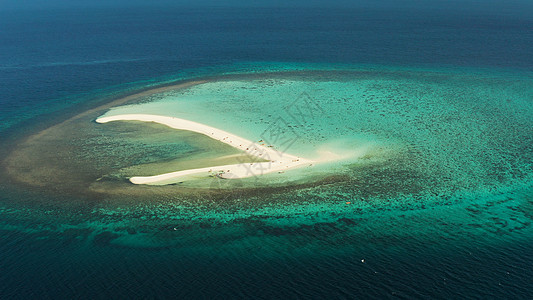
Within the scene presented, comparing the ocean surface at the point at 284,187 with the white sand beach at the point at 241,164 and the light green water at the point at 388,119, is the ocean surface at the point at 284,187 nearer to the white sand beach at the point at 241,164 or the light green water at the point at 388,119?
the light green water at the point at 388,119

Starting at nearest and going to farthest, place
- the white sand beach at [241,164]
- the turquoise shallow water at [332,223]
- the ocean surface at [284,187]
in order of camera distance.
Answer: the turquoise shallow water at [332,223] → the ocean surface at [284,187] → the white sand beach at [241,164]

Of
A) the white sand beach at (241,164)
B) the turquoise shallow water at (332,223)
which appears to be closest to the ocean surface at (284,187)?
the turquoise shallow water at (332,223)

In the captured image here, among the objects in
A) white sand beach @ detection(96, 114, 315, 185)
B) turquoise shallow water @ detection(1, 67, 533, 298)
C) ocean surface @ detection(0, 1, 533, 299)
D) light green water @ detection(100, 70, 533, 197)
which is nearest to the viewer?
turquoise shallow water @ detection(1, 67, 533, 298)

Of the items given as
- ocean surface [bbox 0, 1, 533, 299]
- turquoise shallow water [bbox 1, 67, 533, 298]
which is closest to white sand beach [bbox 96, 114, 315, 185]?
ocean surface [bbox 0, 1, 533, 299]

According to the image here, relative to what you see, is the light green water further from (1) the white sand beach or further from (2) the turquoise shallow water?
(1) the white sand beach

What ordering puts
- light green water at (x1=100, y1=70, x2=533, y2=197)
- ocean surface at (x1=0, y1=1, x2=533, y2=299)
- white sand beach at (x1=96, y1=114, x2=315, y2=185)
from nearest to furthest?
ocean surface at (x1=0, y1=1, x2=533, y2=299)
white sand beach at (x1=96, y1=114, x2=315, y2=185)
light green water at (x1=100, y1=70, x2=533, y2=197)

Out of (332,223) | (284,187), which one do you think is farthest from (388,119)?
(332,223)

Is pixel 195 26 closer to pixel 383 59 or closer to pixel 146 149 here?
pixel 383 59

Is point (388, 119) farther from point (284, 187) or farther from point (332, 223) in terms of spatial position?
point (332, 223)

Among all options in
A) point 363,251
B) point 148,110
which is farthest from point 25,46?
point 363,251

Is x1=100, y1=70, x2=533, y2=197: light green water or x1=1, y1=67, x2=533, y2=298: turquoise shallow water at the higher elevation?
x1=100, y1=70, x2=533, y2=197: light green water

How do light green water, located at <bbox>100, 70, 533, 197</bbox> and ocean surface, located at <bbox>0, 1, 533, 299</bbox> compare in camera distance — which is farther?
light green water, located at <bbox>100, 70, 533, 197</bbox>
